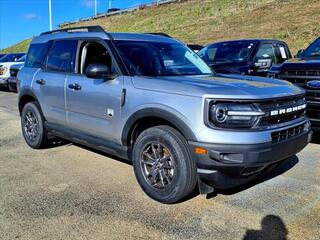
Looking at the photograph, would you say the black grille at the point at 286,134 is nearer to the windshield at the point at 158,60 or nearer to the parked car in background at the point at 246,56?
the windshield at the point at 158,60

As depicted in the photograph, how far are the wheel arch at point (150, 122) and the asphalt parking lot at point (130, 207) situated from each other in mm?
653

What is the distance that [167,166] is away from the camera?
4.29 m

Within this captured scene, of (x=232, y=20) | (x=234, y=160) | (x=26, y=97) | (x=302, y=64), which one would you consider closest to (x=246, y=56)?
(x=302, y=64)

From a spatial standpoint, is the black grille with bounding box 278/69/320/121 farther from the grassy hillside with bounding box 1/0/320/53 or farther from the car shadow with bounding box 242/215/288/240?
the grassy hillside with bounding box 1/0/320/53

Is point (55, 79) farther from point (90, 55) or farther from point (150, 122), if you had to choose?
point (150, 122)

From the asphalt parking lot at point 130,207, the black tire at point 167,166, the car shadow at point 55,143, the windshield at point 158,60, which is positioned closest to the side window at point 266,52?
the asphalt parking lot at point 130,207

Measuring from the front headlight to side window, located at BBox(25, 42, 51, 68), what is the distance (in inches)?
134

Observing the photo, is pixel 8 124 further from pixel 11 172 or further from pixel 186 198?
pixel 186 198

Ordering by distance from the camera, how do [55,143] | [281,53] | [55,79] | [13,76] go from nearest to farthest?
[55,79], [55,143], [281,53], [13,76]

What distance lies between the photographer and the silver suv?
150 inches

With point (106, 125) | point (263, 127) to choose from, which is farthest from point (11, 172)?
point (263, 127)

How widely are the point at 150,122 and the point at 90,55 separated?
153 centimetres

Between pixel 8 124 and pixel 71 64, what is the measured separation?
13.8 feet

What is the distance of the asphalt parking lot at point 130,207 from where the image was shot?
370 cm
